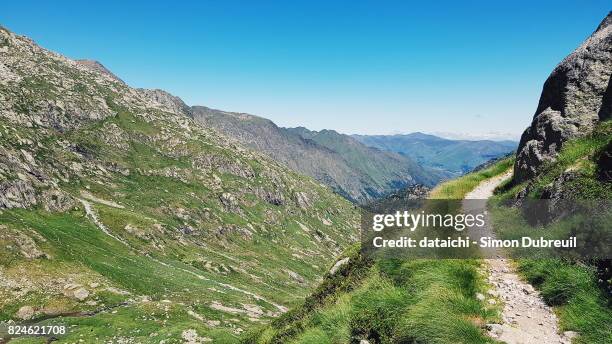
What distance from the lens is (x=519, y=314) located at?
39.8 ft

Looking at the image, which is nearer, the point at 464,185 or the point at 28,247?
the point at 464,185

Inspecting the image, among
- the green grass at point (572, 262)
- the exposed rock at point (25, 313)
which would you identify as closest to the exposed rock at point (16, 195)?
the exposed rock at point (25, 313)

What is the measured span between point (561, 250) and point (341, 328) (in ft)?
26.8

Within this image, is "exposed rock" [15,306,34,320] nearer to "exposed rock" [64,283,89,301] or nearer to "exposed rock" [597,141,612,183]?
"exposed rock" [64,283,89,301]

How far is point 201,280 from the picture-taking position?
183500 millimetres

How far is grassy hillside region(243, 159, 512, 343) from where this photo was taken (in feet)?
35.4

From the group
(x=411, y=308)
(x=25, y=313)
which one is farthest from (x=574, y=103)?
(x=25, y=313)

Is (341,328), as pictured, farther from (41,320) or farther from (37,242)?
(37,242)

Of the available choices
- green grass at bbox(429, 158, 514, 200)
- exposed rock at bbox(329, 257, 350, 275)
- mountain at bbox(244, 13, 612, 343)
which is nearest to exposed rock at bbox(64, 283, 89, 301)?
exposed rock at bbox(329, 257, 350, 275)

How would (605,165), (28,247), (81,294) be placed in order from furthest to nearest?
(28,247) → (81,294) → (605,165)

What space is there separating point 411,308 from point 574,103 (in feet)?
60.5

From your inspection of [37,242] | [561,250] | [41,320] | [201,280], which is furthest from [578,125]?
[201,280]

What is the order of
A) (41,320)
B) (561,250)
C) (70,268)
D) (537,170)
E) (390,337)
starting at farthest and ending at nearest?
(70,268) < (41,320) < (537,170) < (561,250) < (390,337)

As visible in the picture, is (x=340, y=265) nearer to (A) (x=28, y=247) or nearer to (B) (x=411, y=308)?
(B) (x=411, y=308)
